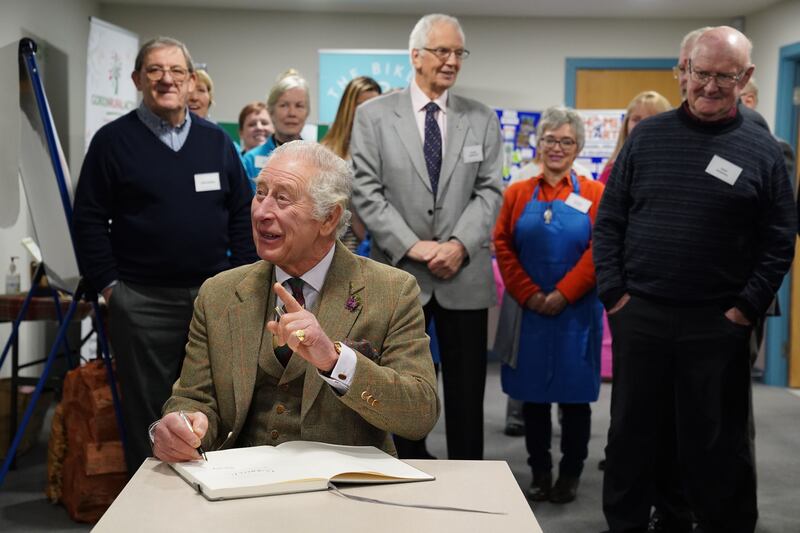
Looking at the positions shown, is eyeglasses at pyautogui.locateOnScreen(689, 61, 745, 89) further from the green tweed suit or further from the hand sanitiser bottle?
the hand sanitiser bottle

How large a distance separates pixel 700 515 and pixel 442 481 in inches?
70.7

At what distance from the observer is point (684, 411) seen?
117 inches

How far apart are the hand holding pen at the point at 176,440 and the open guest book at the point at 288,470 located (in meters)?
0.02

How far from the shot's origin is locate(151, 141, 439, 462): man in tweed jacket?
1812mm

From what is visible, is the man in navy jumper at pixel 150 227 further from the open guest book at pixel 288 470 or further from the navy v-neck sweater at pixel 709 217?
the open guest book at pixel 288 470

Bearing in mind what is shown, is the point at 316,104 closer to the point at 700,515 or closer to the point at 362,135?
the point at 362,135

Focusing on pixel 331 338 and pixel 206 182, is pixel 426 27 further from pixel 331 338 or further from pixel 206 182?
pixel 331 338

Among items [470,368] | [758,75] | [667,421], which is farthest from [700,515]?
[758,75]

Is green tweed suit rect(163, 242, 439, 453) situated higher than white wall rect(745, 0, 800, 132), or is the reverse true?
white wall rect(745, 0, 800, 132)

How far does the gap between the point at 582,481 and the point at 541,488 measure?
15.3 inches

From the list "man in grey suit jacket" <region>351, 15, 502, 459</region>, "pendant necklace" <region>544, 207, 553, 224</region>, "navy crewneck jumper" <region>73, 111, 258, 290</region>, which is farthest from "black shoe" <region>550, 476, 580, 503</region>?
"navy crewneck jumper" <region>73, 111, 258, 290</region>

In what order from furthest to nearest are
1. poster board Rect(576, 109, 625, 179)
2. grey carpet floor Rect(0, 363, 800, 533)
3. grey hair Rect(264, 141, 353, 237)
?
poster board Rect(576, 109, 625, 179)
grey carpet floor Rect(0, 363, 800, 533)
grey hair Rect(264, 141, 353, 237)

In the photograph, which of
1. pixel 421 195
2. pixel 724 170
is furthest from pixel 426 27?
pixel 724 170

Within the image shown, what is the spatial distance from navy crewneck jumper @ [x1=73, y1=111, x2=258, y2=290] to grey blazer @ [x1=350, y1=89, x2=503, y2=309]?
1.79 feet
